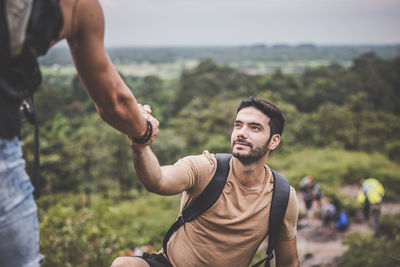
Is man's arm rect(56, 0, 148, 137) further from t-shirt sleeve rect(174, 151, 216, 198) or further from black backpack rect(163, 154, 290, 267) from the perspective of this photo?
black backpack rect(163, 154, 290, 267)

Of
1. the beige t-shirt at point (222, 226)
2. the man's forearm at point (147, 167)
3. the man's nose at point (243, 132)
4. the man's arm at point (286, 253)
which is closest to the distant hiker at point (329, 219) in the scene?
the man's arm at point (286, 253)

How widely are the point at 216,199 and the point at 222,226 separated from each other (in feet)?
0.60

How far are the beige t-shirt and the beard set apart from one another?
161mm

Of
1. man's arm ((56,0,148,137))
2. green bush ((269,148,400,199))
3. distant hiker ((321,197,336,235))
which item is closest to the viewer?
man's arm ((56,0,148,137))

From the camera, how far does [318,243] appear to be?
8.76m

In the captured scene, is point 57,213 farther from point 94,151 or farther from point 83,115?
point 83,115

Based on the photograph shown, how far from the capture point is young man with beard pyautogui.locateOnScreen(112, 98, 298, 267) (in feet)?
6.60

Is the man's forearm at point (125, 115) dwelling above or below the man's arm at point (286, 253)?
above

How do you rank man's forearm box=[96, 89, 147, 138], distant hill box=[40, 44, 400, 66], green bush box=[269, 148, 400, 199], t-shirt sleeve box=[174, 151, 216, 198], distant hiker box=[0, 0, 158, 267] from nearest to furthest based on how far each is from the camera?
1. distant hiker box=[0, 0, 158, 267]
2. man's forearm box=[96, 89, 147, 138]
3. t-shirt sleeve box=[174, 151, 216, 198]
4. green bush box=[269, 148, 400, 199]
5. distant hill box=[40, 44, 400, 66]

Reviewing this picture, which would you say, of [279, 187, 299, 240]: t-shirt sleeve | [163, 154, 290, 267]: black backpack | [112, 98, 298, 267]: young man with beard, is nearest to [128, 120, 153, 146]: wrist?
[112, 98, 298, 267]: young man with beard

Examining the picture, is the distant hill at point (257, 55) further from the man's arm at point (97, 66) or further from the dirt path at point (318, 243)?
the man's arm at point (97, 66)

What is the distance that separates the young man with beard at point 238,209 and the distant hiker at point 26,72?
2.67ft

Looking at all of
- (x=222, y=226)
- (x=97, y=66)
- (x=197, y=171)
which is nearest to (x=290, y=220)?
(x=222, y=226)

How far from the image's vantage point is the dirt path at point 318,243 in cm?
751
